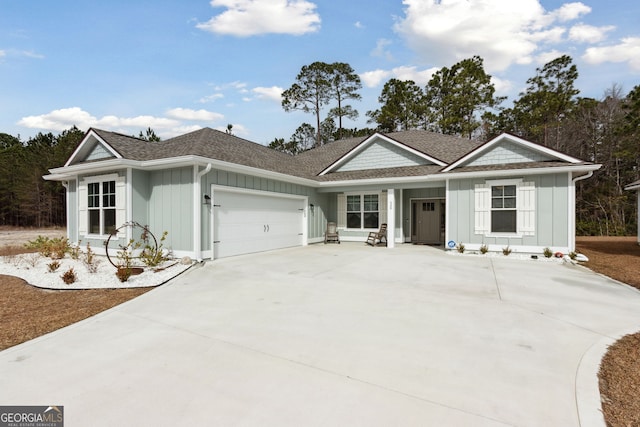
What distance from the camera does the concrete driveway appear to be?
2.39 meters

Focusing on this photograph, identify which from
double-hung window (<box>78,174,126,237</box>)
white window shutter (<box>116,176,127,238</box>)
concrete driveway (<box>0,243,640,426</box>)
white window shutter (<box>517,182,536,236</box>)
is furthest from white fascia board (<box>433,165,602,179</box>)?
double-hung window (<box>78,174,126,237</box>)

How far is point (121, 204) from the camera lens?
30.6 ft

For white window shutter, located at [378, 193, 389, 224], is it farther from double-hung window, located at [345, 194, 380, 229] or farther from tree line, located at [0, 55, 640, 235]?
tree line, located at [0, 55, 640, 235]

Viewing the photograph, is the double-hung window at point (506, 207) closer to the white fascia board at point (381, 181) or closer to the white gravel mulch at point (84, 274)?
the white fascia board at point (381, 181)

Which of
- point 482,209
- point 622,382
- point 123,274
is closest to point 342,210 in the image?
point 482,209

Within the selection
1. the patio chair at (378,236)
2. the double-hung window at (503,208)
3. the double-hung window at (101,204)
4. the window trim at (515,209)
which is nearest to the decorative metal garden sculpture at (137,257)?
the double-hung window at (101,204)

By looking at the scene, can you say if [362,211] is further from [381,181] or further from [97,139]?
[97,139]

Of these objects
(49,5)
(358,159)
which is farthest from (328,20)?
(49,5)

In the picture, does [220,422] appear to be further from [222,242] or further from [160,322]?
[222,242]

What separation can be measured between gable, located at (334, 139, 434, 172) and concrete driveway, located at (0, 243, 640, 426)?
858 centimetres

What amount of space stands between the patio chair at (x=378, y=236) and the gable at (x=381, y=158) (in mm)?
2907

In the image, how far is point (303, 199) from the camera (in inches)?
542

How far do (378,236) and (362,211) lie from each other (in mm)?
1672

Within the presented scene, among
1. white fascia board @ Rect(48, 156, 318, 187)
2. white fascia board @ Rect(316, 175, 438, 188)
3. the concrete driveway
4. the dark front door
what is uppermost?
white fascia board @ Rect(48, 156, 318, 187)
